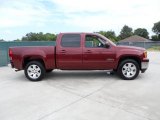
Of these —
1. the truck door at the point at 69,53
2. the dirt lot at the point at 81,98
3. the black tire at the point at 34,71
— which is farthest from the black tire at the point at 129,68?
the black tire at the point at 34,71

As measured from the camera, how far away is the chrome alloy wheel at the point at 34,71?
327 inches

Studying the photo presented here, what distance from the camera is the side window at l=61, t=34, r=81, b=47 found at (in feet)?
27.5

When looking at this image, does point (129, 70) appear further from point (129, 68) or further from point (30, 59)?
point (30, 59)

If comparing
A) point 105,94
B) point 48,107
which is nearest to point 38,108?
point 48,107

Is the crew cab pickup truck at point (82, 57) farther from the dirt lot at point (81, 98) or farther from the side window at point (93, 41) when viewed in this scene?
the dirt lot at point (81, 98)

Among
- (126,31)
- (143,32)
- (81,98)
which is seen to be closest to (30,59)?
(81,98)

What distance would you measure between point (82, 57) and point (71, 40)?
77 cm

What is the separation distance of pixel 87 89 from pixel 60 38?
2.47 metres

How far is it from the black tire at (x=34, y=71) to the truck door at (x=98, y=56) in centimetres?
159

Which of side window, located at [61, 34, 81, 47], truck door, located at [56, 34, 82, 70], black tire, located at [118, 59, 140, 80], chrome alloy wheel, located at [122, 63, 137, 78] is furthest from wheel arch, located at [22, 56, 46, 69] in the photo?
chrome alloy wheel, located at [122, 63, 137, 78]

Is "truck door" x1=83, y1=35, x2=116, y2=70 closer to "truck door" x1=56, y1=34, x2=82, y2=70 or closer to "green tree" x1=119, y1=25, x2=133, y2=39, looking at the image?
"truck door" x1=56, y1=34, x2=82, y2=70

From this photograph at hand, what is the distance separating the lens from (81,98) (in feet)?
19.7

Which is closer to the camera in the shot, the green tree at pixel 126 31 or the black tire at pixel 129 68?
the black tire at pixel 129 68

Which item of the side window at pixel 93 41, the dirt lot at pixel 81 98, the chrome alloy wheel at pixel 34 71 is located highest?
the side window at pixel 93 41
